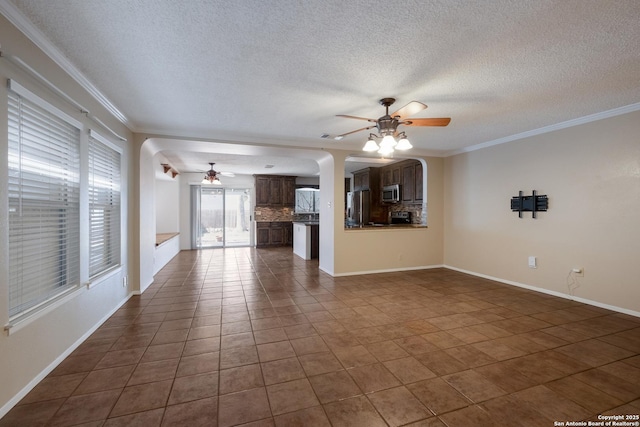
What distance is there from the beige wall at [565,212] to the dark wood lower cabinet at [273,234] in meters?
5.47

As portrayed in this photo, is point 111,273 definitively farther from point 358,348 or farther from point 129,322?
point 358,348

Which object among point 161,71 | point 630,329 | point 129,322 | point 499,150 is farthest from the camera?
point 499,150

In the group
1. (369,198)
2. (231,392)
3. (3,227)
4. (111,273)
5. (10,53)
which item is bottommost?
(231,392)

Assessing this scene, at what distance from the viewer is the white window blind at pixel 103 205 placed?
272 cm

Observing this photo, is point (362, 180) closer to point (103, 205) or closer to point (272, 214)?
point (272, 214)

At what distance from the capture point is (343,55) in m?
2.08

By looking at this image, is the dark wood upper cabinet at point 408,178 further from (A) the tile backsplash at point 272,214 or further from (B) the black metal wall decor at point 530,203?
(A) the tile backsplash at point 272,214

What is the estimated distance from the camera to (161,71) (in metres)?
2.32

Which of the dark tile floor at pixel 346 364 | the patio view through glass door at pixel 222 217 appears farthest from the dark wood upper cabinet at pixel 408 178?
the patio view through glass door at pixel 222 217

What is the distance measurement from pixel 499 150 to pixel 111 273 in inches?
230

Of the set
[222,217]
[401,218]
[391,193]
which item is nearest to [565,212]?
[401,218]

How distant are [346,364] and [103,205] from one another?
9.74 ft

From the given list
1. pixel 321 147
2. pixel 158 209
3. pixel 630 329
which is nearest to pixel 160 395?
pixel 321 147

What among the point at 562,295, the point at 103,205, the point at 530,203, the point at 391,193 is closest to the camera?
the point at 103,205
